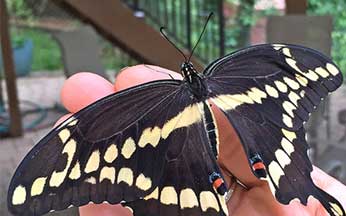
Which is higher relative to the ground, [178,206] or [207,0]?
[178,206]

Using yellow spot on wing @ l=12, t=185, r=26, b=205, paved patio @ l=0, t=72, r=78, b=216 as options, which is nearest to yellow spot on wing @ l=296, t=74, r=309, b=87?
yellow spot on wing @ l=12, t=185, r=26, b=205

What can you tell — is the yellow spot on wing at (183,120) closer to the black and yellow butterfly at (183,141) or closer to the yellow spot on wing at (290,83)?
the black and yellow butterfly at (183,141)

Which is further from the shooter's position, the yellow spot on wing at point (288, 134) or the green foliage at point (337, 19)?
the green foliage at point (337, 19)

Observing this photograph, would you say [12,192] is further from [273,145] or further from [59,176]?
[273,145]

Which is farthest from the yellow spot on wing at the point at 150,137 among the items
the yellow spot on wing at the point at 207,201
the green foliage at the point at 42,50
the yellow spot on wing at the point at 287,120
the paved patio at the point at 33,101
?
the green foliage at the point at 42,50

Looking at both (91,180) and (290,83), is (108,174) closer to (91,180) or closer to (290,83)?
(91,180)

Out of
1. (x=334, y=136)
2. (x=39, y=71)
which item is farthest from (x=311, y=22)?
(x=39, y=71)
